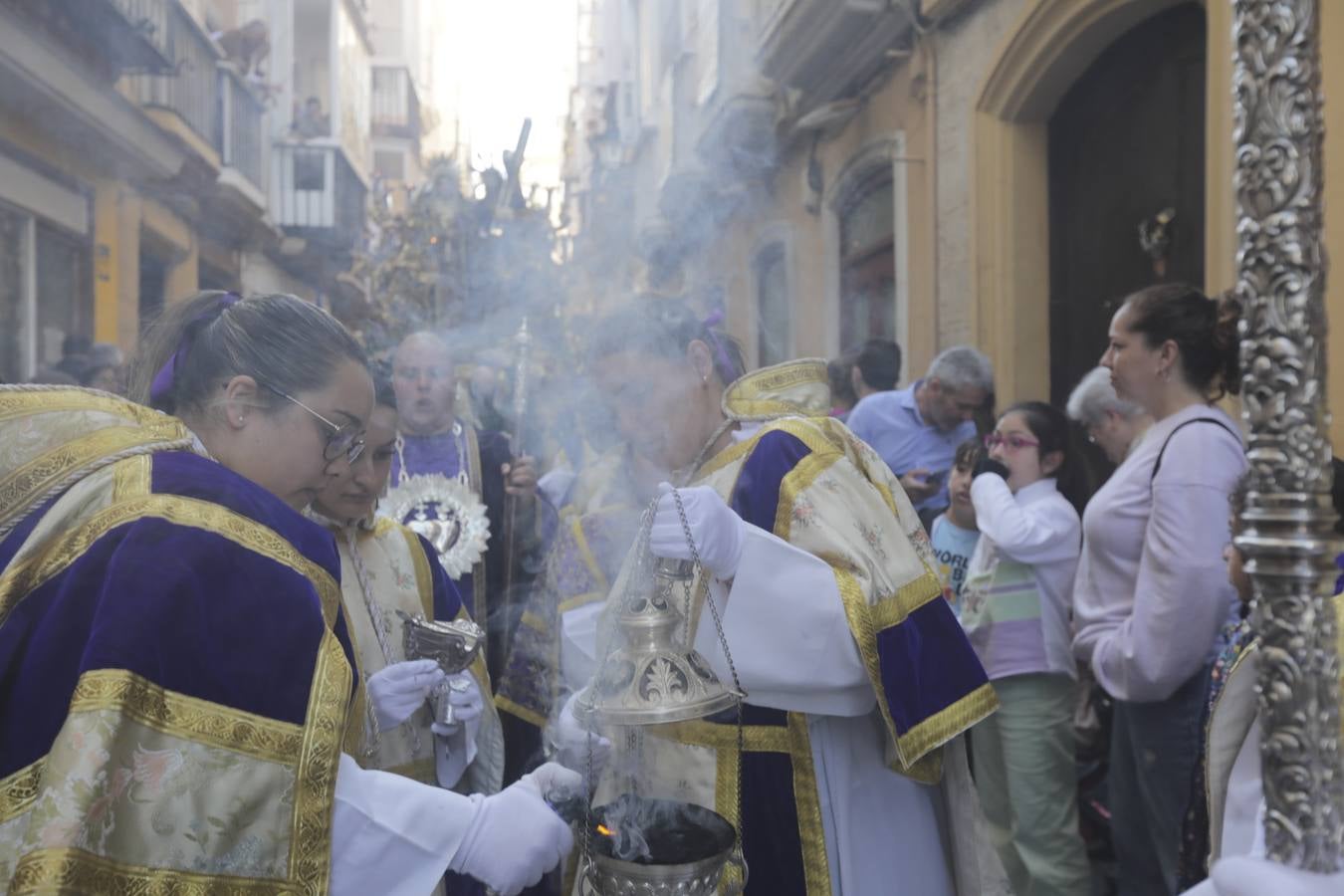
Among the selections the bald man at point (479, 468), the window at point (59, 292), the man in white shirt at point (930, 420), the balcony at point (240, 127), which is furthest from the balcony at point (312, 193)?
the man in white shirt at point (930, 420)

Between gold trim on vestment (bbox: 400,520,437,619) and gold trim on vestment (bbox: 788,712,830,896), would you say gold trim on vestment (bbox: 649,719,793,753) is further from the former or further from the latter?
gold trim on vestment (bbox: 400,520,437,619)

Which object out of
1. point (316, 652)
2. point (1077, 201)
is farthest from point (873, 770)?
point (1077, 201)

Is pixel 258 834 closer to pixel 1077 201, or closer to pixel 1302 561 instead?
pixel 1302 561

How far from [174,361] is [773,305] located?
7.15m

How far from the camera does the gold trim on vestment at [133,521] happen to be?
133cm

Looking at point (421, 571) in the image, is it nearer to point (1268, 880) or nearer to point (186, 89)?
point (1268, 880)

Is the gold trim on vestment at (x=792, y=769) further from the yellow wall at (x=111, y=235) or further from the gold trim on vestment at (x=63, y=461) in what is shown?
the yellow wall at (x=111, y=235)

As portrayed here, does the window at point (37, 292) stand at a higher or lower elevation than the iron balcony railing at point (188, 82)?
lower

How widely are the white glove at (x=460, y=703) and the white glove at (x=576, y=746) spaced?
0.84ft

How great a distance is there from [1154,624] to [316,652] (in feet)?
6.84

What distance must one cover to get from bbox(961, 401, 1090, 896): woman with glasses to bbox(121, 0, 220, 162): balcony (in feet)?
29.1

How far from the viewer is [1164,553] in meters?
2.67

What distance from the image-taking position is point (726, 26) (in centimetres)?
938

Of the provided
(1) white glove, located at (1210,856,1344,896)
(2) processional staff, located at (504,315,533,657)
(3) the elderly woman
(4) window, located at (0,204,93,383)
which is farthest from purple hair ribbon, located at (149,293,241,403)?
(4) window, located at (0,204,93,383)
